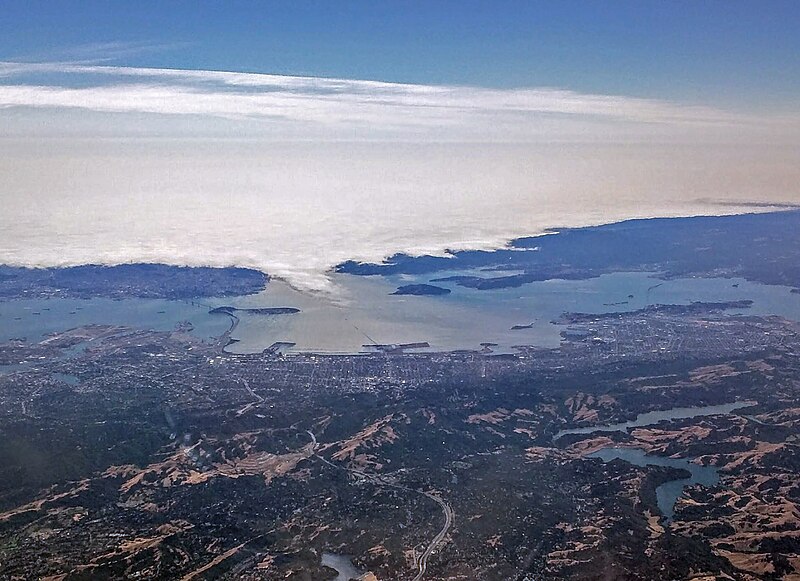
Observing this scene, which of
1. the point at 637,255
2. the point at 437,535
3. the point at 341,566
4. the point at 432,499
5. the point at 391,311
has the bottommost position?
the point at 341,566

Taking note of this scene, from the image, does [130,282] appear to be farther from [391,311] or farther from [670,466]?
[670,466]

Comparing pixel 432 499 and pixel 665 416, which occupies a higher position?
pixel 665 416

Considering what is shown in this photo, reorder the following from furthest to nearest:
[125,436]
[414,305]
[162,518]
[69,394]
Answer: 1. [414,305]
2. [69,394]
3. [125,436]
4. [162,518]

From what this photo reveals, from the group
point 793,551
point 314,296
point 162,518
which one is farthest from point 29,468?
point 314,296

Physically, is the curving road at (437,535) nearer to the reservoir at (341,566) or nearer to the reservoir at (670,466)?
the reservoir at (341,566)

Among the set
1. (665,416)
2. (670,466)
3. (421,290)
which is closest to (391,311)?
(421,290)

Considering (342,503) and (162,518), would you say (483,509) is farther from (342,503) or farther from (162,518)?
(162,518)

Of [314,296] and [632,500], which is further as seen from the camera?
[314,296]

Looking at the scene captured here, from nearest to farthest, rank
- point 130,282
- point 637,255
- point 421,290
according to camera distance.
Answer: point 421,290
point 130,282
point 637,255

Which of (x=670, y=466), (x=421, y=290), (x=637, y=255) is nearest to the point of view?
(x=670, y=466)
